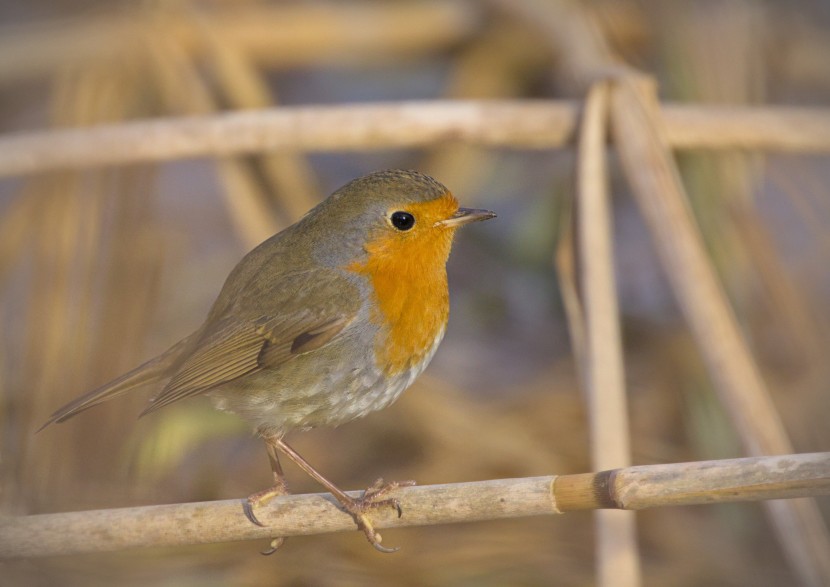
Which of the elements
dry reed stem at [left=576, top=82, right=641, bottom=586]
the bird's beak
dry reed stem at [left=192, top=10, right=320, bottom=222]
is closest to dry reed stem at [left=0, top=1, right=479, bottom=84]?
dry reed stem at [left=192, top=10, right=320, bottom=222]

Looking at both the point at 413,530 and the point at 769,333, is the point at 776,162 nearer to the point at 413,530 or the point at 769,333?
the point at 769,333

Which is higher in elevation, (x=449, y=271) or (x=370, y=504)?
(x=449, y=271)

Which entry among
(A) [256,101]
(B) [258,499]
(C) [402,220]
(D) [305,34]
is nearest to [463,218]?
(C) [402,220]

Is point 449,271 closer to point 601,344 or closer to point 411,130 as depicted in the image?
point 411,130

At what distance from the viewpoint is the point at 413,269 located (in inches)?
123

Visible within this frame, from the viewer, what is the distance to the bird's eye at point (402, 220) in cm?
311

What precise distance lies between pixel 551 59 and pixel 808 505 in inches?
139

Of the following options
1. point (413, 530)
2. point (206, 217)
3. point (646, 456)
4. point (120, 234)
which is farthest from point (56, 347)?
point (646, 456)

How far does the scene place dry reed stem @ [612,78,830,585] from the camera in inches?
127

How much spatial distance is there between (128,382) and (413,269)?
2.77 feet

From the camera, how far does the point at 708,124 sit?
13.2 ft

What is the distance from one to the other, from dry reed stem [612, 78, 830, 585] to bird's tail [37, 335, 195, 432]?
4.96 ft

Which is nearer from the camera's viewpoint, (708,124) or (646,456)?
(708,124)

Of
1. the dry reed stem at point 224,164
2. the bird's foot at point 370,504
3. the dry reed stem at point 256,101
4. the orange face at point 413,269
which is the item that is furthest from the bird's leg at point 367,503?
the dry reed stem at point 256,101
